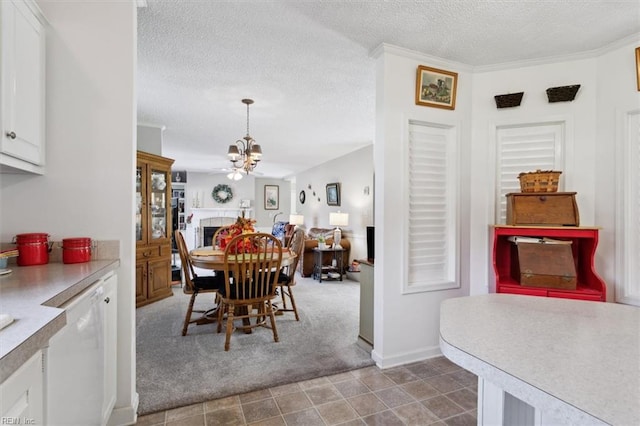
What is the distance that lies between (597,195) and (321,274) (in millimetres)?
4052

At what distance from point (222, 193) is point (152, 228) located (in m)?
5.60

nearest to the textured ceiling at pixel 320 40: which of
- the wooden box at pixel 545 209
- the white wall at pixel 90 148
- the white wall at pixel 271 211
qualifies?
the white wall at pixel 90 148

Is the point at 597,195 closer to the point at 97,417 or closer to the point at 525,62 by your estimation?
the point at 525,62

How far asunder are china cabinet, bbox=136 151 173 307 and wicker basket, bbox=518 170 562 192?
13.4ft

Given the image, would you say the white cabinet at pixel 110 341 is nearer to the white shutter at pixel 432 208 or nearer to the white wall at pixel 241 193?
the white shutter at pixel 432 208

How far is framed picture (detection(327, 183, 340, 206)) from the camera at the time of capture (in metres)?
6.77

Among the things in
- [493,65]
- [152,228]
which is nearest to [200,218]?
[152,228]

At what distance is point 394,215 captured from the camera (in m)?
2.48

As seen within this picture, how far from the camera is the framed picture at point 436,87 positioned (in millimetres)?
2525

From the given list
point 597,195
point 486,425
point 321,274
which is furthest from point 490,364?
point 321,274

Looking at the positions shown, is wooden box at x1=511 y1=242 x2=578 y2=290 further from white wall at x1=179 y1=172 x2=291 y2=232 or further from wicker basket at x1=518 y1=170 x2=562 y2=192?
white wall at x1=179 y1=172 x2=291 y2=232

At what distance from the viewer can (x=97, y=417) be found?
1.40 meters

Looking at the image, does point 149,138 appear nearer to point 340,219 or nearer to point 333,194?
point 340,219

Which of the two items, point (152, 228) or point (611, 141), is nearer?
point (611, 141)
